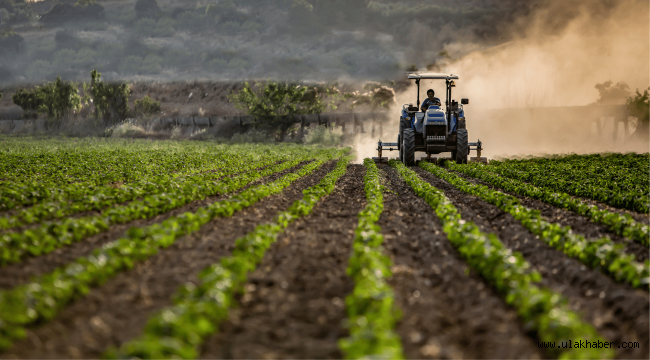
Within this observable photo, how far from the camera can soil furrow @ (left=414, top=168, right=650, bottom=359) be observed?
539cm

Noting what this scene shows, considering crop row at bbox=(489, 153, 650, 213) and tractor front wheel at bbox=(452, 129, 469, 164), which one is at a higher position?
tractor front wheel at bbox=(452, 129, 469, 164)

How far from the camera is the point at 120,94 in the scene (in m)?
88.6

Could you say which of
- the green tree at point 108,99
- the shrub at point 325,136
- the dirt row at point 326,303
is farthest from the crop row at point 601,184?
the green tree at point 108,99

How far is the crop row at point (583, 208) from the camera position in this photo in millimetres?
9336

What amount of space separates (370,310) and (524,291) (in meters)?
2.02

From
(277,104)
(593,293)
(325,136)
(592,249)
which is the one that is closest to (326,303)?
(593,293)

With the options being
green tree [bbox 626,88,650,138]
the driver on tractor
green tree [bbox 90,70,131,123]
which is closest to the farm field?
the driver on tractor

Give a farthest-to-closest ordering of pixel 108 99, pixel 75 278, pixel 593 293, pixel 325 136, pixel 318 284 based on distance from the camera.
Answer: pixel 108 99 → pixel 325 136 → pixel 318 284 → pixel 593 293 → pixel 75 278

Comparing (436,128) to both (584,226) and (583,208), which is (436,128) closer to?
(583,208)

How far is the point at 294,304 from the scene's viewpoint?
598cm

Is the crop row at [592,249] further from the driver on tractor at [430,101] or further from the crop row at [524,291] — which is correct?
the driver on tractor at [430,101]

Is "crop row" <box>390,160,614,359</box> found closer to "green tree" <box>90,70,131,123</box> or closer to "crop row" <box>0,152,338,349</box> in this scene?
"crop row" <box>0,152,338,349</box>

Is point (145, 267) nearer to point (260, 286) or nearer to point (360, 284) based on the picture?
point (260, 286)

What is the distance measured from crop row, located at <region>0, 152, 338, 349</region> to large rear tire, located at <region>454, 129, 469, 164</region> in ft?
55.9
